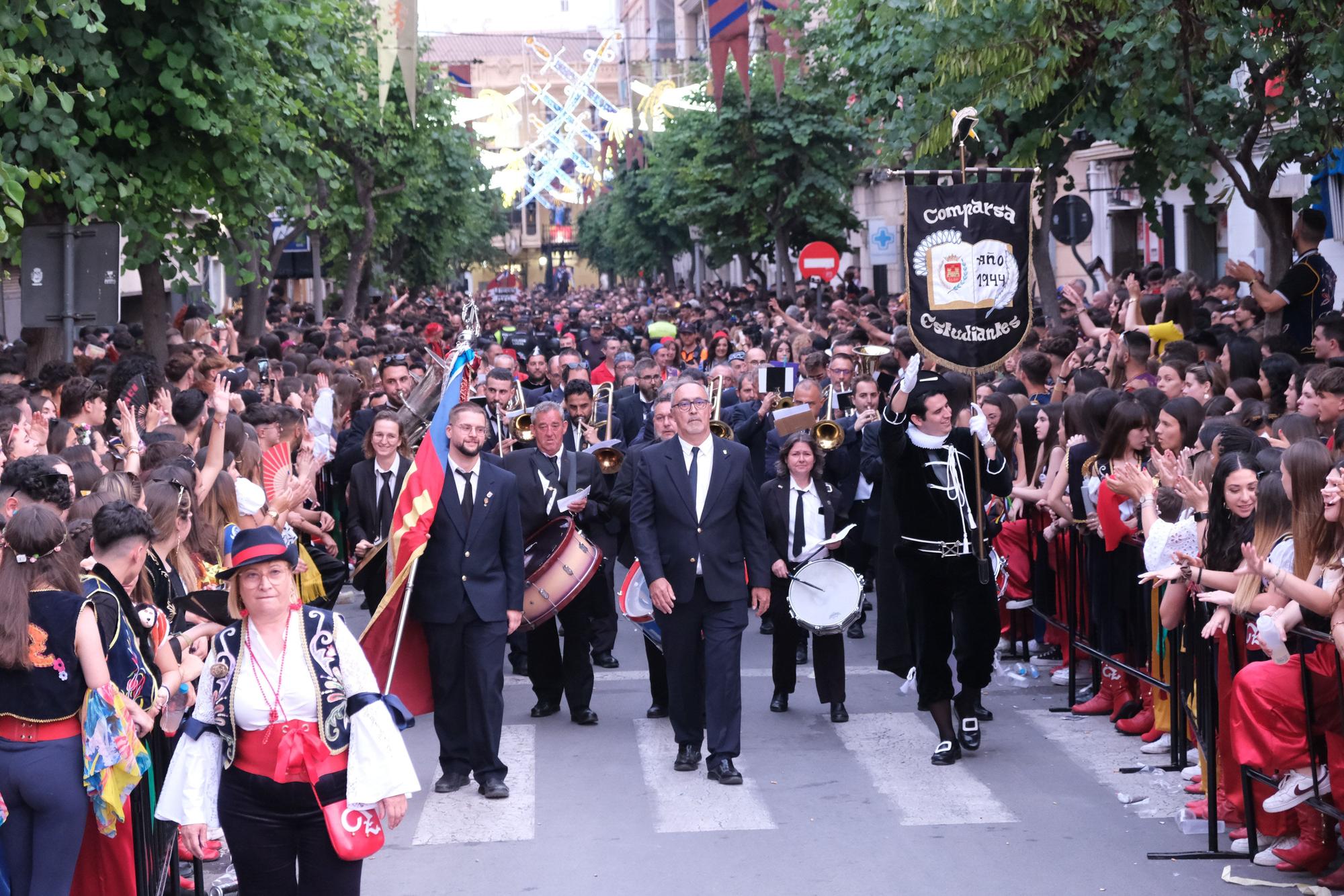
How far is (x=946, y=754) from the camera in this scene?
29.6 feet

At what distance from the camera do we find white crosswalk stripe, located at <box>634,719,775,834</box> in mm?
8016

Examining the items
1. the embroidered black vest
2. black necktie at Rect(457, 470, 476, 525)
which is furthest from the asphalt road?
the embroidered black vest

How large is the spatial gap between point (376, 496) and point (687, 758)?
2948 millimetres

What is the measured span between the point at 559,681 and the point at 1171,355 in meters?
4.93

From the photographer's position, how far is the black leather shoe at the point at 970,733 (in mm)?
9203

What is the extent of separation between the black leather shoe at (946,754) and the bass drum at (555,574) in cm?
225

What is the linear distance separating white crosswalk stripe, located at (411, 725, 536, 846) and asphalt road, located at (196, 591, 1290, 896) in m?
0.01

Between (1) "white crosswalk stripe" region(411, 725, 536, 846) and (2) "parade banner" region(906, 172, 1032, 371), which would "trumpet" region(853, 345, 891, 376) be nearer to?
(2) "parade banner" region(906, 172, 1032, 371)

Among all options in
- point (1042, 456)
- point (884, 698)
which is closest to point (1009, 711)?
point (884, 698)

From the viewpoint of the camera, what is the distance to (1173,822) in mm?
7785

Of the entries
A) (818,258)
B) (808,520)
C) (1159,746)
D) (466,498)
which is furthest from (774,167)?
(466,498)

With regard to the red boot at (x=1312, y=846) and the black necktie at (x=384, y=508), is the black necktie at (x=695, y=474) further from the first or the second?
the red boot at (x=1312, y=846)

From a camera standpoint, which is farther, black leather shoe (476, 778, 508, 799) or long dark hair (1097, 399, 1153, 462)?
long dark hair (1097, 399, 1153, 462)

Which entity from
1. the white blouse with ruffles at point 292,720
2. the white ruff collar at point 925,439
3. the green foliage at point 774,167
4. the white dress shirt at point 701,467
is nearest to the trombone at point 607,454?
the white dress shirt at point 701,467
